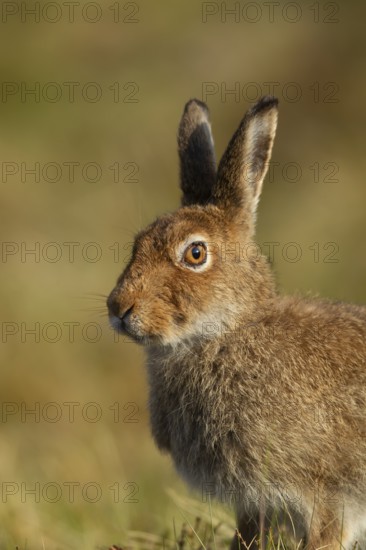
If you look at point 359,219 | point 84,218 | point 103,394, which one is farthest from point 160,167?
point 103,394

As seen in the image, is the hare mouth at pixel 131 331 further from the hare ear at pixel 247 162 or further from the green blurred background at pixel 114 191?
the hare ear at pixel 247 162

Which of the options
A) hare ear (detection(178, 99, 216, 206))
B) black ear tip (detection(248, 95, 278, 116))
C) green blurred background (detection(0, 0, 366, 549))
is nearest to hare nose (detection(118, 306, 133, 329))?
green blurred background (detection(0, 0, 366, 549))

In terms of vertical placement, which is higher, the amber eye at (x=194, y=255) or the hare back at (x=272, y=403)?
the amber eye at (x=194, y=255)

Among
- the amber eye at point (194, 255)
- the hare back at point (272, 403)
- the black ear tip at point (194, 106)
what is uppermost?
the black ear tip at point (194, 106)

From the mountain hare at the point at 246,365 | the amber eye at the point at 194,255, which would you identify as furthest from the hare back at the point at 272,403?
the amber eye at the point at 194,255

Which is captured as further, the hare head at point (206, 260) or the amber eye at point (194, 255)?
the amber eye at point (194, 255)

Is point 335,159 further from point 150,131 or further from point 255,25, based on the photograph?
point 255,25

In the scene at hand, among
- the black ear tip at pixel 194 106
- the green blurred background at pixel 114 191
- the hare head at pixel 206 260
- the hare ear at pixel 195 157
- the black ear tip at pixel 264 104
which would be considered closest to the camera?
the hare head at pixel 206 260
